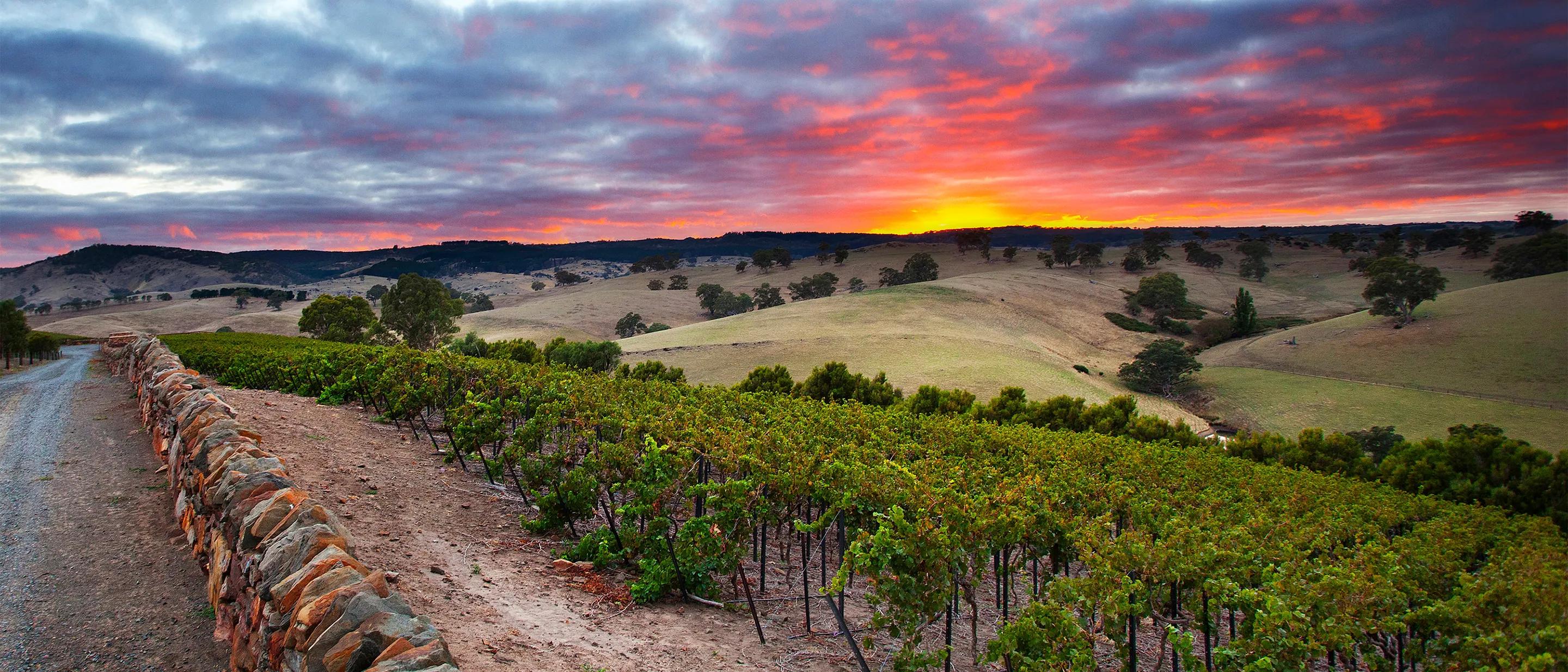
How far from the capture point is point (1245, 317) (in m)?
89.0

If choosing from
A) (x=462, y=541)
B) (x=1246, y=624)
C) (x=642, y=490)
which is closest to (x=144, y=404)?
(x=462, y=541)

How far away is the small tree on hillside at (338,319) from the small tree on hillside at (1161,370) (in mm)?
69708

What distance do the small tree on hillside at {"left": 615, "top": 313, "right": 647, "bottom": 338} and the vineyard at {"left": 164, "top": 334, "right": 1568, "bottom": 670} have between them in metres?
86.1

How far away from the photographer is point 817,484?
8.66 metres

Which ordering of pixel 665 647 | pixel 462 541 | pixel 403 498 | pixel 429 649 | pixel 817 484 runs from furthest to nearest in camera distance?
pixel 403 498 → pixel 462 541 → pixel 817 484 → pixel 665 647 → pixel 429 649

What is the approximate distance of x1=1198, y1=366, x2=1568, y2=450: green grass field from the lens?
47.9m

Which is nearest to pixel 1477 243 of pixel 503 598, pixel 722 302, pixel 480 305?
pixel 722 302

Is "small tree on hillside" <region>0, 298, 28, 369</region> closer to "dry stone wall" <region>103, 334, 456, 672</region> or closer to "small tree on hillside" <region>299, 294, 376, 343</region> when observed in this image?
"small tree on hillside" <region>299, 294, 376, 343</region>

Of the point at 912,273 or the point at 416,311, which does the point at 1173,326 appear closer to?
the point at 912,273

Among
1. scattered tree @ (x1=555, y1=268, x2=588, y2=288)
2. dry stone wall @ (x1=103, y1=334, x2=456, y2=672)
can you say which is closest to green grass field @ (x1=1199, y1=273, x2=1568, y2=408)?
dry stone wall @ (x1=103, y1=334, x2=456, y2=672)

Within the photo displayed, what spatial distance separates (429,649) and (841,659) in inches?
167

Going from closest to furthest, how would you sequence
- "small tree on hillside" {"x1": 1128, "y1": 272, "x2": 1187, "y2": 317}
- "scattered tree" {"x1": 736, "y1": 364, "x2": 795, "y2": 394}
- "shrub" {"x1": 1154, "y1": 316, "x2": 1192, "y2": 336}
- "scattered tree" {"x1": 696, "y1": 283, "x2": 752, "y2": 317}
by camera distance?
"scattered tree" {"x1": 736, "y1": 364, "x2": 795, "y2": 394} → "shrub" {"x1": 1154, "y1": 316, "x2": 1192, "y2": 336} → "small tree on hillside" {"x1": 1128, "y1": 272, "x2": 1187, "y2": 317} → "scattered tree" {"x1": 696, "y1": 283, "x2": 752, "y2": 317}

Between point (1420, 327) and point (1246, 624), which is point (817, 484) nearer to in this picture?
point (1246, 624)

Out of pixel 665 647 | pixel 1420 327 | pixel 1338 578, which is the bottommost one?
pixel 1420 327
